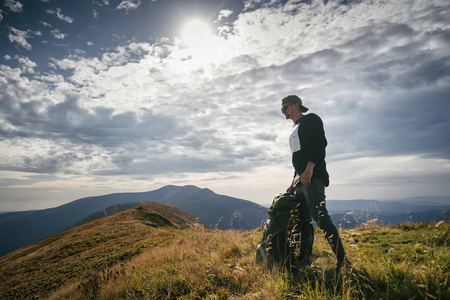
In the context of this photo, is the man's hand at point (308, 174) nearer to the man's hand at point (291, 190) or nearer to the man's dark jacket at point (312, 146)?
the man's dark jacket at point (312, 146)

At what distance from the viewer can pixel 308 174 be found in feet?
11.7

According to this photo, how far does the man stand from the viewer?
339 centimetres

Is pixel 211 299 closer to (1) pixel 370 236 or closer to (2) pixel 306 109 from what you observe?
(2) pixel 306 109

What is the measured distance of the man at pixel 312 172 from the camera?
134 inches

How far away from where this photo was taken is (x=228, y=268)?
13.2 ft

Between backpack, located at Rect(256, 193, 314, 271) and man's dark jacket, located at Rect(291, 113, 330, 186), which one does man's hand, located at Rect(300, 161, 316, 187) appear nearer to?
man's dark jacket, located at Rect(291, 113, 330, 186)

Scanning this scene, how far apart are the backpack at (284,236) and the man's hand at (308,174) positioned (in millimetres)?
474

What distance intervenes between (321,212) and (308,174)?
0.67 meters

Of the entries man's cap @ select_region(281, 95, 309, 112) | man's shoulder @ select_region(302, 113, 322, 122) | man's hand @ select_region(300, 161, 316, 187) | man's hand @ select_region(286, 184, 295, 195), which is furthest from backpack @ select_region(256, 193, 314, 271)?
man's cap @ select_region(281, 95, 309, 112)

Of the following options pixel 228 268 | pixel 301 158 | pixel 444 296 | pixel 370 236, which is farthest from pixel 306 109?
pixel 370 236

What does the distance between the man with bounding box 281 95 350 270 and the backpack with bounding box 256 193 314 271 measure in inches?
8.5

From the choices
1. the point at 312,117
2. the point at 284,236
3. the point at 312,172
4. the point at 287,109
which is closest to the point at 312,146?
the point at 312,172

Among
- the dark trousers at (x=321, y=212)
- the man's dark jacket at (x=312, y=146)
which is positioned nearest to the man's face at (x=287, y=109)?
the man's dark jacket at (x=312, y=146)

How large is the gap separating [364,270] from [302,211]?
1.37 m
